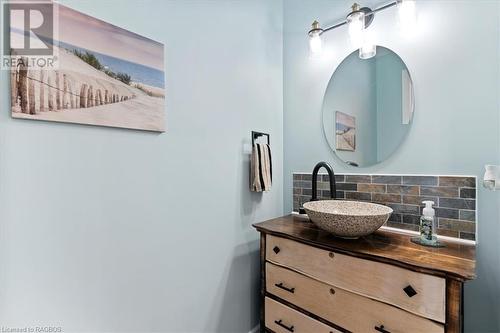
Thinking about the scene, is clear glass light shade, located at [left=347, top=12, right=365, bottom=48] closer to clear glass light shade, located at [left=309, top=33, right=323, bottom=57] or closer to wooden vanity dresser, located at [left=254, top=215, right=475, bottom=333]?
clear glass light shade, located at [left=309, top=33, right=323, bottom=57]

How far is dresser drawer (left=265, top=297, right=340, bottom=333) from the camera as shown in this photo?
1200 millimetres

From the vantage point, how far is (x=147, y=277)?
1.16 m

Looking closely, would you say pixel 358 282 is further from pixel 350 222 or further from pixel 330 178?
pixel 330 178

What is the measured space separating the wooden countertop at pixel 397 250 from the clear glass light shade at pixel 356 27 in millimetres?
1109

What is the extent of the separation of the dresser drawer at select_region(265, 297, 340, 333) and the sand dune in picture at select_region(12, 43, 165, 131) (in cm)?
116

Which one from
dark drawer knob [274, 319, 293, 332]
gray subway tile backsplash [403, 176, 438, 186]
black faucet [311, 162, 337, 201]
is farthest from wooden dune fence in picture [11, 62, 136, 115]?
gray subway tile backsplash [403, 176, 438, 186]

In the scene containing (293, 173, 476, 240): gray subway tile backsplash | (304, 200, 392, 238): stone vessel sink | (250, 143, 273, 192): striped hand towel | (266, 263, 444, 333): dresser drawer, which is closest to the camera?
(266, 263, 444, 333): dresser drawer

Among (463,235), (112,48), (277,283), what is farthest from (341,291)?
(112,48)

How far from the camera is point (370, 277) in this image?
1017 millimetres

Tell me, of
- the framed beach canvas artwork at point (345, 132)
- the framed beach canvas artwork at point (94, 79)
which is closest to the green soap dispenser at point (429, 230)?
the framed beach canvas artwork at point (345, 132)

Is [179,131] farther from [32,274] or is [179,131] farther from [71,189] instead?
[32,274]

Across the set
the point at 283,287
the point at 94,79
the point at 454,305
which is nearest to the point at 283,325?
the point at 283,287

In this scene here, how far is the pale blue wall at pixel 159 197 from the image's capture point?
0.86 metres

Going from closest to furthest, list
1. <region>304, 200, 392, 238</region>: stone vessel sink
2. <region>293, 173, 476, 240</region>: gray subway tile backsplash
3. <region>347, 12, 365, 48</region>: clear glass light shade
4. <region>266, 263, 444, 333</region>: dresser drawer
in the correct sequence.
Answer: <region>266, 263, 444, 333</region>: dresser drawer → <region>304, 200, 392, 238</region>: stone vessel sink → <region>293, 173, 476, 240</region>: gray subway tile backsplash → <region>347, 12, 365, 48</region>: clear glass light shade
